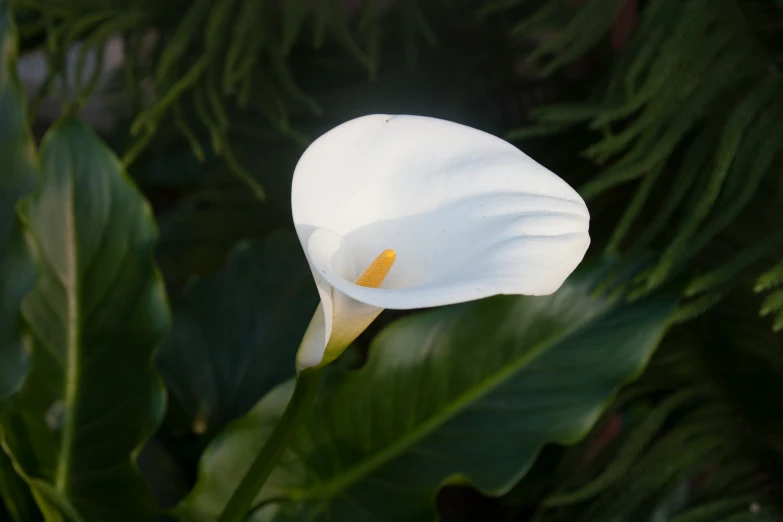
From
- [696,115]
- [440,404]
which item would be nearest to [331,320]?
[440,404]

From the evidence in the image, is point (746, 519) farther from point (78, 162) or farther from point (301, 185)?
point (78, 162)

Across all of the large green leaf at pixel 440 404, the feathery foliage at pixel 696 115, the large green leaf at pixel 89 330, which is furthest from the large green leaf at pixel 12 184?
the feathery foliage at pixel 696 115

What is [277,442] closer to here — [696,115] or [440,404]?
[440,404]

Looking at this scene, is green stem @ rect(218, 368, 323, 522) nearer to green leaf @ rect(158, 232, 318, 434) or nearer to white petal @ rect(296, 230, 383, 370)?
white petal @ rect(296, 230, 383, 370)

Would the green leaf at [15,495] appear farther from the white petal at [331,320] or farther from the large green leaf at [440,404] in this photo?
the white petal at [331,320]

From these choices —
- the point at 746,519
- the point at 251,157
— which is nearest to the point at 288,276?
the point at 251,157

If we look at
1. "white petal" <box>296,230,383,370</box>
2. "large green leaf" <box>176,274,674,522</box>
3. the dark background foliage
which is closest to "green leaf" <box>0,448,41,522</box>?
the dark background foliage

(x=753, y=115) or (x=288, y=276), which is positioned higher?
(x=753, y=115)
